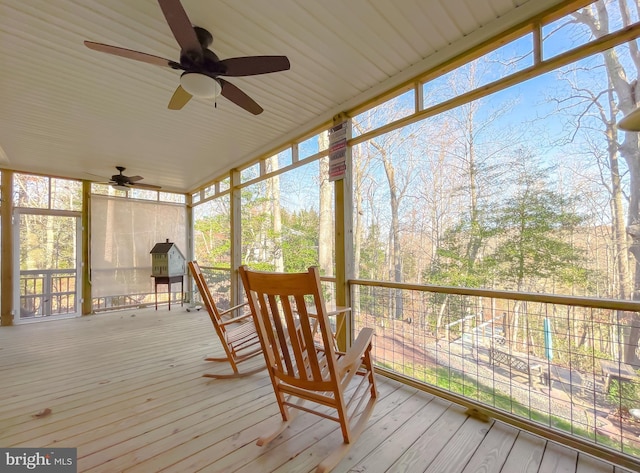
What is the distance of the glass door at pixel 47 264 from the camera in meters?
4.82

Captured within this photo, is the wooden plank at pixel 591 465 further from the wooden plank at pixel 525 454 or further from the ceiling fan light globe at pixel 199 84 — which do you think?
the ceiling fan light globe at pixel 199 84

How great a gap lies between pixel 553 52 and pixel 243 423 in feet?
10.6

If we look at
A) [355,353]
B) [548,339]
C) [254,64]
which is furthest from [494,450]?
[254,64]

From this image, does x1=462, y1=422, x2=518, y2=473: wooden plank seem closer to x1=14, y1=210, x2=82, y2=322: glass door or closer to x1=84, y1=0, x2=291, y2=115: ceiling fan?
x1=84, y1=0, x2=291, y2=115: ceiling fan

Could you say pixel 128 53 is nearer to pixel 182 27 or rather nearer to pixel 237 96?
pixel 182 27

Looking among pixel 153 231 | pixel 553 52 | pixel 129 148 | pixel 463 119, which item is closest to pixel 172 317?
pixel 153 231

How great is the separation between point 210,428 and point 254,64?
2.43 m

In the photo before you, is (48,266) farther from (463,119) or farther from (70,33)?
(463,119)

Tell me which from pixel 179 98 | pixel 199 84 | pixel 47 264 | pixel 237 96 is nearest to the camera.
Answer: pixel 199 84

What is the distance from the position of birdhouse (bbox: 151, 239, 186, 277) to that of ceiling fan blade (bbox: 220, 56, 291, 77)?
4.72 metres

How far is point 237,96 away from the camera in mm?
2195

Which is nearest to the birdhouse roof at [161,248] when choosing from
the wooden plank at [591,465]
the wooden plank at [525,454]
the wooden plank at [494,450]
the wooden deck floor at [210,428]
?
the wooden deck floor at [210,428]

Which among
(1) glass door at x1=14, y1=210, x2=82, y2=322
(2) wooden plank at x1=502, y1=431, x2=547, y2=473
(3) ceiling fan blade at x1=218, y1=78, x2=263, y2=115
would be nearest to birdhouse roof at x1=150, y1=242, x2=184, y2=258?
(1) glass door at x1=14, y1=210, x2=82, y2=322

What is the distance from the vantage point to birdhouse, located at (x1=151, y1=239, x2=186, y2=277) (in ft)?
18.5
